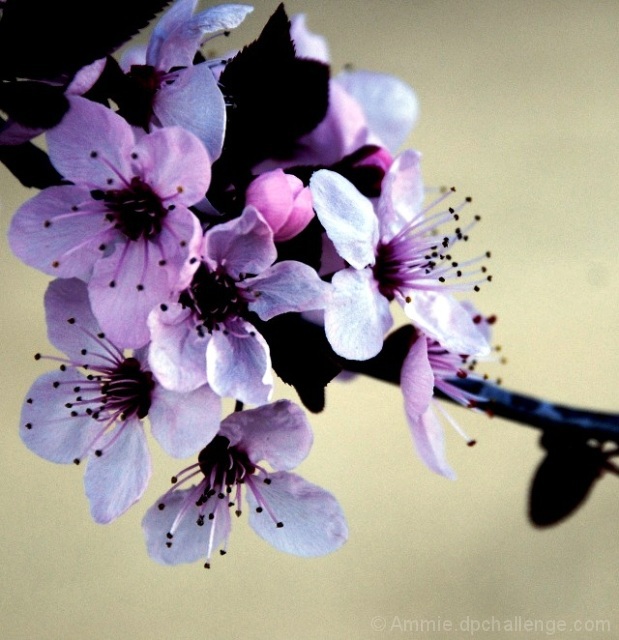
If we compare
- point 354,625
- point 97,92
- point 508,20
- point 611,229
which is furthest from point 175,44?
point 508,20

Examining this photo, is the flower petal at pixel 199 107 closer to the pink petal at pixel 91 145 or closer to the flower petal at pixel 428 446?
the pink petal at pixel 91 145

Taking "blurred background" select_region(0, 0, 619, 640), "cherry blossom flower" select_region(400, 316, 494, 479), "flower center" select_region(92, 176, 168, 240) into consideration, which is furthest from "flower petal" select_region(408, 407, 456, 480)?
"blurred background" select_region(0, 0, 619, 640)

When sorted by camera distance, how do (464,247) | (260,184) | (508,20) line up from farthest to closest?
(508,20) < (464,247) < (260,184)

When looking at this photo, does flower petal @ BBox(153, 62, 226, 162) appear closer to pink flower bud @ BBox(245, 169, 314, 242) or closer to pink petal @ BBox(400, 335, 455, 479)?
pink flower bud @ BBox(245, 169, 314, 242)

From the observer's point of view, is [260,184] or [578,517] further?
[578,517]

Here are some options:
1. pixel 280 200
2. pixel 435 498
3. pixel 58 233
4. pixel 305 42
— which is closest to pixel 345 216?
pixel 280 200

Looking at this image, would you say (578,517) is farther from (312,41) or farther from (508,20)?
(508,20)

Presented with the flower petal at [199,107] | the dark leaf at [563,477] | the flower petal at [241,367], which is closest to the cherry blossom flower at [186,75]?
the flower petal at [199,107]
